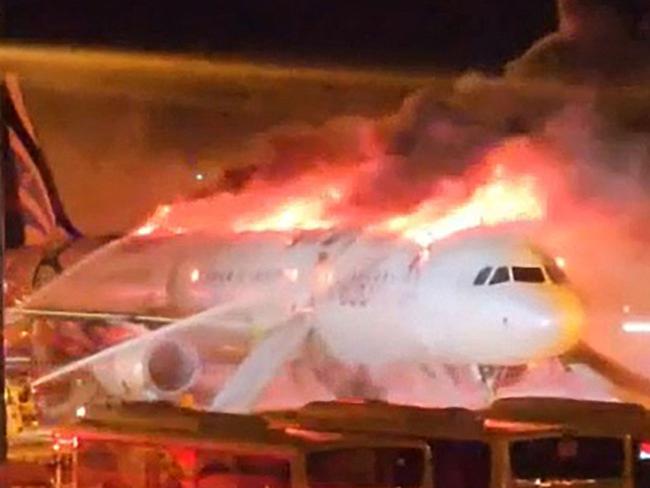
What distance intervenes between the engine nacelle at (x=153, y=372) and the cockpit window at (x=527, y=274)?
1.75ft

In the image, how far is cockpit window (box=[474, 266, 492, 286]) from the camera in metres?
2.17

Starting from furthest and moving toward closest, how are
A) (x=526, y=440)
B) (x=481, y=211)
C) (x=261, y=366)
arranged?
(x=261, y=366) → (x=481, y=211) → (x=526, y=440)

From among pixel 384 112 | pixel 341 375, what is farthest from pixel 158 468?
pixel 384 112

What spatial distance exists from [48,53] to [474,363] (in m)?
0.82

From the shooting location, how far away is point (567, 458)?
2121mm

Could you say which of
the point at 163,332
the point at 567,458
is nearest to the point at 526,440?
the point at 567,458

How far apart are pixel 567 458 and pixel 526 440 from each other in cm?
7

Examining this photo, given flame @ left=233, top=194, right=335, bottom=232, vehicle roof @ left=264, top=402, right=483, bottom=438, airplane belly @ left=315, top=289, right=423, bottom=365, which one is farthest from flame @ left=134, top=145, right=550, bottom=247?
vehicle roof @ left=264, top=402, right=483, bottom=438

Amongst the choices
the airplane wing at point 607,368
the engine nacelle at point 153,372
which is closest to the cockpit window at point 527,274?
the airplane wing at point 607,368

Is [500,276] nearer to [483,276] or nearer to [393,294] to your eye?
[483,276]

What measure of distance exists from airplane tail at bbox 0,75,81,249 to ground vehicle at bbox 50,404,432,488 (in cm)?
31

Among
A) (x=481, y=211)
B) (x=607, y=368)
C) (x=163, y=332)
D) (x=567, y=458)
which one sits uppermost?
Answer: (x=481, y=211)

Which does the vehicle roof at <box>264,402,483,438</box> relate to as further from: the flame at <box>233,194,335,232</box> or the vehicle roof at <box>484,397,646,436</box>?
the flame at <box>233,194,335,232</box>

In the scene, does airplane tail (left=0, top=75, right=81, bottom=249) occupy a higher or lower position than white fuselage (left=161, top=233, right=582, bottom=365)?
higher
